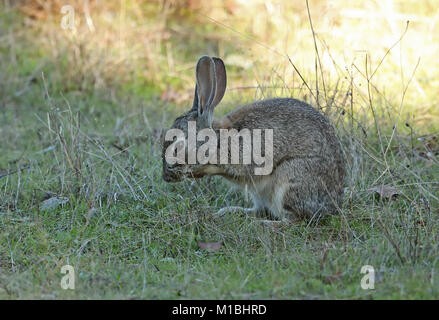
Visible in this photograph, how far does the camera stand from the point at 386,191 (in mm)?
5238

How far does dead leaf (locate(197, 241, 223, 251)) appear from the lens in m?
4.57

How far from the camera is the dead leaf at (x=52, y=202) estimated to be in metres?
5.27

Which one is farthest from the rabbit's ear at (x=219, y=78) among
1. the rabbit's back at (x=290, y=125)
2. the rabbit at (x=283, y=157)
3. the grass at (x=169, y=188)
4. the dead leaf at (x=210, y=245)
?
the dead leaf at (x=210, y=245)

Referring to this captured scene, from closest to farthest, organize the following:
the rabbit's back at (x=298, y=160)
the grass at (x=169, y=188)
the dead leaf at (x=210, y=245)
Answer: the grass at (x=169, y=188), the dead leaf at (x=210, y=245), the rabbit's back at (x=298, y=160)

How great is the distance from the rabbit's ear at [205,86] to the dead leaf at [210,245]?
1086 millimetres

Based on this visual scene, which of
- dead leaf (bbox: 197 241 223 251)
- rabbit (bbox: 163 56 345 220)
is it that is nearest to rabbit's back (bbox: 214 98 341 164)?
rabbit (bbox: 163 56 345 220)

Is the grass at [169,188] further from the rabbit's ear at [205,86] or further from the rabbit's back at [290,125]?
the rabbit's ear at [205,86]

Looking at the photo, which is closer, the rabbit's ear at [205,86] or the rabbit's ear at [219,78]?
the rabbit's ear at [205,86]

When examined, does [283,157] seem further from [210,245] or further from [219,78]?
[210,245]

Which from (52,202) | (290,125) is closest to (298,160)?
(290,125)

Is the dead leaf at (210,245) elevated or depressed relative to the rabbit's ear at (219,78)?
depressed

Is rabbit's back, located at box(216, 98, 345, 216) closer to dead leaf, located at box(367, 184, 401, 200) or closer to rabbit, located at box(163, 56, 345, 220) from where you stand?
rabbit, located at box(163, 56, 345, 220)

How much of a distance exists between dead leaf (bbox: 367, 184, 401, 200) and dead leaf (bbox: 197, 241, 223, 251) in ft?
4.76
